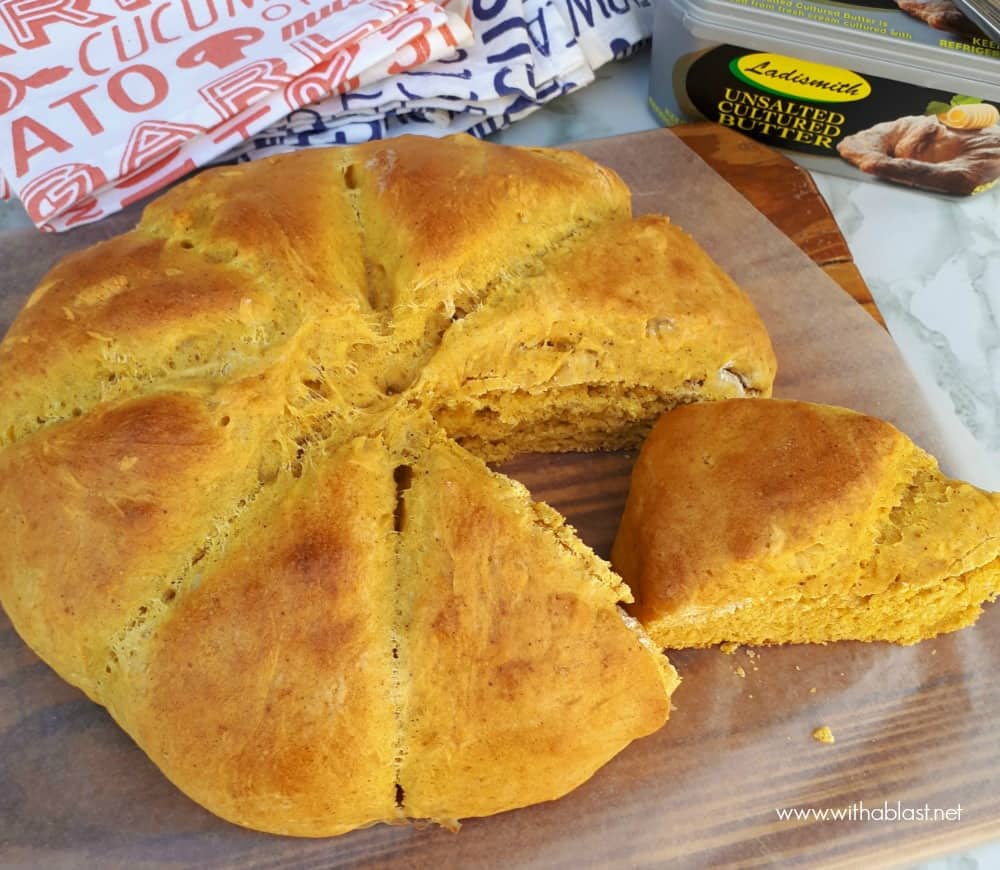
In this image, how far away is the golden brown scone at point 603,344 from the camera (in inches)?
95.4

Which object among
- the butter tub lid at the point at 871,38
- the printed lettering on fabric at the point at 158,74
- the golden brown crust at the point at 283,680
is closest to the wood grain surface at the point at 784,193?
the butter tub lid at the point at 871,38

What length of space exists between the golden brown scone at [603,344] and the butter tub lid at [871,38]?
2.73ft

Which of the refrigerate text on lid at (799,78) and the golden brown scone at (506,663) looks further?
the refrigerate text on lid at (799,78)

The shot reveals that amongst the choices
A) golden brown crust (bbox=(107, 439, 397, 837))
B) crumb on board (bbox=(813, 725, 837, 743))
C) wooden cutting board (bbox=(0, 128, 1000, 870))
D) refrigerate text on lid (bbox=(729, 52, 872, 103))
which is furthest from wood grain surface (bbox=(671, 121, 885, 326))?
golden brown crust (bbox=(107, 439, 397, 837))

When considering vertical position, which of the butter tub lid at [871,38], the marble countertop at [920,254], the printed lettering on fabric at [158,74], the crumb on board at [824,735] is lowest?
the crumb on board at [824,735]

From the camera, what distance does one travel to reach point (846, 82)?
304 centimetres

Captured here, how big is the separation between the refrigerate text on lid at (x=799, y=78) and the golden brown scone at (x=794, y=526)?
1.28 metres

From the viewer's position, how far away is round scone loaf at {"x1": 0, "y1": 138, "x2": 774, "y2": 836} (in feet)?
6.80

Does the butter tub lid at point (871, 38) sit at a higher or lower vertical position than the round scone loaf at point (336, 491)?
higher

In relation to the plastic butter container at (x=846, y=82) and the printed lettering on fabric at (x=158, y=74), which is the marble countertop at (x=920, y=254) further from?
the printed lettering on fabric at (x=158, y=74)

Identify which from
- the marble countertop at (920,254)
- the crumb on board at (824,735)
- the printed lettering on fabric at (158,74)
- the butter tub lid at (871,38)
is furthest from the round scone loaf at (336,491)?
the marble countertop at (920,254)

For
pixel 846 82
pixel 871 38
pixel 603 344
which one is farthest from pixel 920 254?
pixel 603 344

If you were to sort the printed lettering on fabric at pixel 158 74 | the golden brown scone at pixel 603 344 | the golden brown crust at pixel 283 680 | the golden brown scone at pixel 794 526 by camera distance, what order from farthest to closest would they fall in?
the printed lettering on fabric at pixel 158 74, the golden brown scone at pixel 603 344, the golden brown scone at pixel 794 526, the golden brown crust at pixel 283 680

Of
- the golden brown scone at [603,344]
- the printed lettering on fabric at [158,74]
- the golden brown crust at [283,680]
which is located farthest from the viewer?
the printed lettering on fabric at [158,74]
